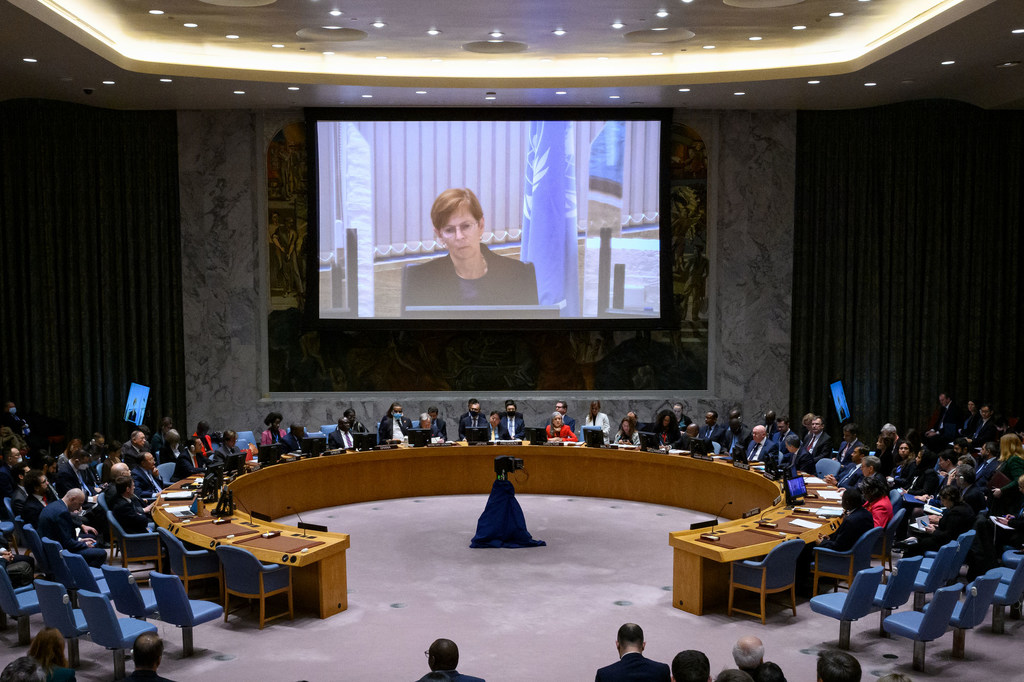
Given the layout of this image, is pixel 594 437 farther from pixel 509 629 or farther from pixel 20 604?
pixel 20 604

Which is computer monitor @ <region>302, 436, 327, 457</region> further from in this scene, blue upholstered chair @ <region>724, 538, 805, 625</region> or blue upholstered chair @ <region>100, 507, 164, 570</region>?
blue upholstered chair @ <region>724, 538, 805, 625</region>

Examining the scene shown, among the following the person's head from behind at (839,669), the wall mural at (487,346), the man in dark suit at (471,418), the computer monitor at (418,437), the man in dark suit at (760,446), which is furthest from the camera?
the wall mural at (487,346)

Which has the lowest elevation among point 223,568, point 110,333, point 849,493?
point 223,568

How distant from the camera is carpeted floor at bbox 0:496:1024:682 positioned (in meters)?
7.12

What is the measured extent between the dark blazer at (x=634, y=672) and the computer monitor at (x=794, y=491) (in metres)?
4.93

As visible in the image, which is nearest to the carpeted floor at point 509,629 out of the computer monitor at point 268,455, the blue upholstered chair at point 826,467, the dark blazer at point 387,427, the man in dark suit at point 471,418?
the computer monitor at point 268,455

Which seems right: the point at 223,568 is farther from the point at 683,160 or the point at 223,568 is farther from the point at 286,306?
the point at 683,160

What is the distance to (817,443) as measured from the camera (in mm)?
12383

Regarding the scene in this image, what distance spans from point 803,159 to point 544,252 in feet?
14.4

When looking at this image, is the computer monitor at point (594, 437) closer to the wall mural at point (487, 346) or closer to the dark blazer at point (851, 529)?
the wall mural at point (487, 346)

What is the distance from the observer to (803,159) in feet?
Answer: 51.4

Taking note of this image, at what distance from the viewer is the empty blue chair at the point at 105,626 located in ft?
21.8

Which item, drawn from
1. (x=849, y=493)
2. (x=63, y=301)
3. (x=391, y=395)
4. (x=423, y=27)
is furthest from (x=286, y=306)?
(x=849, y=493)

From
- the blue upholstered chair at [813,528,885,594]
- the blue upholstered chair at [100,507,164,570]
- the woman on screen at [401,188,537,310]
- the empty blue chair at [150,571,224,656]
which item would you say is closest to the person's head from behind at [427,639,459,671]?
the empty blue chair at [150,571,224,656]
